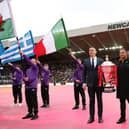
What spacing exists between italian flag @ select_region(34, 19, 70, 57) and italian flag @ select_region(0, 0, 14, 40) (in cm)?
85

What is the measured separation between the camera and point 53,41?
4.59 m

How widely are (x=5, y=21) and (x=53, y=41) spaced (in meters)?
1.41

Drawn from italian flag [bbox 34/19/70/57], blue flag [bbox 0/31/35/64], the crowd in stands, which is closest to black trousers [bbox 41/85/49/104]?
blue flag [bbox 0/31/35/64]

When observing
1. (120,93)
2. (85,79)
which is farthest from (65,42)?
(120,93)

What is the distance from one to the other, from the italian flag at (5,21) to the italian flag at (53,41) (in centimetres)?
85

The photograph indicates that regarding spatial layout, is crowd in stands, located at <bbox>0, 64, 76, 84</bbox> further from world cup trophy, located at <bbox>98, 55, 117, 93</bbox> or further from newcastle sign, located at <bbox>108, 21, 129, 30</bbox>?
world cup trophy, located at <bbox>98, 55, 117, 93</bbox>

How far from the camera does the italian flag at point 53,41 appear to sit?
14.8 feet

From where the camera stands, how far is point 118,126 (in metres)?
3.56

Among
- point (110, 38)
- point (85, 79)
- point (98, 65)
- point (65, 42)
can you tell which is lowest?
point (85, 79)

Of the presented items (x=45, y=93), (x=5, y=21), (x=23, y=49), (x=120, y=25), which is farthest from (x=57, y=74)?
(x=5, y=21)

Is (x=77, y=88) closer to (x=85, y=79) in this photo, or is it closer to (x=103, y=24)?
(x=85, y=79)

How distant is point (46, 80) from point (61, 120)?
226 cm

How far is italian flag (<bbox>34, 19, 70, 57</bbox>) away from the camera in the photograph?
4512 mm

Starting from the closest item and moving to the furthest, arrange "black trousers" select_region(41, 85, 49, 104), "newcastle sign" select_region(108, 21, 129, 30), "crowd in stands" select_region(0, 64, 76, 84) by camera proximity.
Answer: "black trousers" select_region(41, 85, 49, 104)
"newcastle sign" select_region(108, 21, 129, 30)
"crowd in stands" select_region(0, 64, 76, 84)
